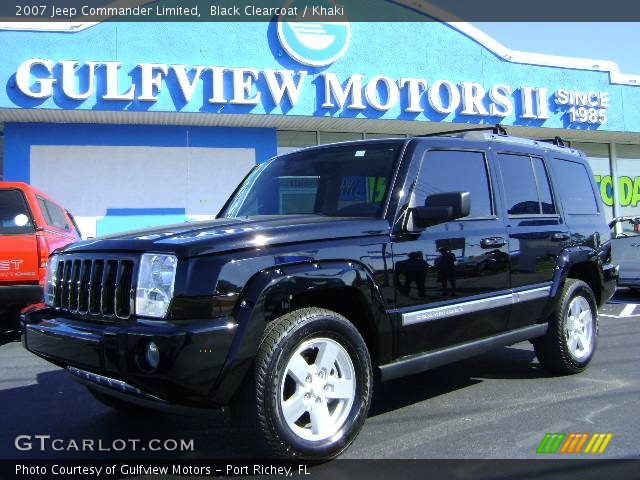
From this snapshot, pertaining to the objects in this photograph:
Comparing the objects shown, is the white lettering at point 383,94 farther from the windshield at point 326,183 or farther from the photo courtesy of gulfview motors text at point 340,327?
the windshield at point 326,183

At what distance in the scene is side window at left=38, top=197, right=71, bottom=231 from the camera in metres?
7.17

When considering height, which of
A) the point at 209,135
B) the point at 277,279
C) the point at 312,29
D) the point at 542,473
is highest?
the point at 312,29

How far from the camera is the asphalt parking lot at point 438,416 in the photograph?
3.37 metres

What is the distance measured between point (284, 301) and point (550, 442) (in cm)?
183

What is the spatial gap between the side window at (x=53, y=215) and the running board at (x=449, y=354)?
527cm

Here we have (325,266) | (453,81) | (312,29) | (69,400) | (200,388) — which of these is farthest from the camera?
(453,81)

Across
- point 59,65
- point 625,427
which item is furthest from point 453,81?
point 625,427

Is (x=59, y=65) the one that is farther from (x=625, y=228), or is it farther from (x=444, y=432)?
(x=625, y=228)

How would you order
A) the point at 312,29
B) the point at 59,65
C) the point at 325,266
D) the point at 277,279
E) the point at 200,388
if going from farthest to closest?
the point at 312,29 → the point at 59,65 → the point at 325,266 → the point at 277,279 → the point at 200,388

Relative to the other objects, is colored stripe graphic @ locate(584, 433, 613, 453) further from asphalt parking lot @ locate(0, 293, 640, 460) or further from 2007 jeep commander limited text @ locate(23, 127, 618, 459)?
2007 jeep commander limited text @ locate(23, 127, 618, 459)

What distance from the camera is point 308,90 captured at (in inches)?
479

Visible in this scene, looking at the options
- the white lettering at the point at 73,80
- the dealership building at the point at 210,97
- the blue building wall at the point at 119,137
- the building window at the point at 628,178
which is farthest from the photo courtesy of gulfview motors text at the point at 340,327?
the building window at the point at 628,178

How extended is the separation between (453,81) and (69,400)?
11327mm

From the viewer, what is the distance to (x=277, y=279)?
2916 mm
